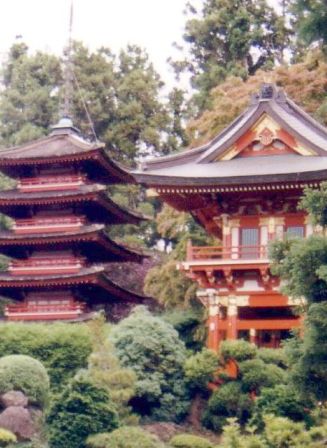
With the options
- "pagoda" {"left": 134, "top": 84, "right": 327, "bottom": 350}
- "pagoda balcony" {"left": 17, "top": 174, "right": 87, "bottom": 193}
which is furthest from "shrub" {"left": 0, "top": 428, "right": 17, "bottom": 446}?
"pagoda balcony" {"left": 17, "top": 174, "right": 87, "bottom": 193}

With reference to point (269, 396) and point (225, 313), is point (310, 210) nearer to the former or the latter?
point (269, 396)

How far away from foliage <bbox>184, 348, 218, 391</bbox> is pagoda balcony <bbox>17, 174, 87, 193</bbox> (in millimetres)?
11744

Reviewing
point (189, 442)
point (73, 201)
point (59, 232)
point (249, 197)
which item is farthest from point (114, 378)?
point (73, 201)

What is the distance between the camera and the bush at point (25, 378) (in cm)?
2845

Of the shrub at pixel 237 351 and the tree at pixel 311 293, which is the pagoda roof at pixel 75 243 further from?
the tree at pixel 311 293

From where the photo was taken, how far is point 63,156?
131ft

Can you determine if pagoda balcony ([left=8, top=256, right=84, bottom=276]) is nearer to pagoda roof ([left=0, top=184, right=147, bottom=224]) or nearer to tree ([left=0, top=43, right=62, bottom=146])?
pagoda roof ([left=0, top=184, right=147, bottom=224])

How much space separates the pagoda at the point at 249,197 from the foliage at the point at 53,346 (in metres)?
3.24

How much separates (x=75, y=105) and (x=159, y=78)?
4381mm

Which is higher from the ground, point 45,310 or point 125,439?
point 45,310

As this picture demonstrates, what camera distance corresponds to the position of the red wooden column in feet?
105

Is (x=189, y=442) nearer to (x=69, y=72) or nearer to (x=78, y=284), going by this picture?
(x=78, y=284)

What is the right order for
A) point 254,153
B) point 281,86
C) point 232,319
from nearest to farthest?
point 232,319 → point 254,153 → point 281,86

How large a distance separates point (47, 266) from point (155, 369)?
10707 mm
